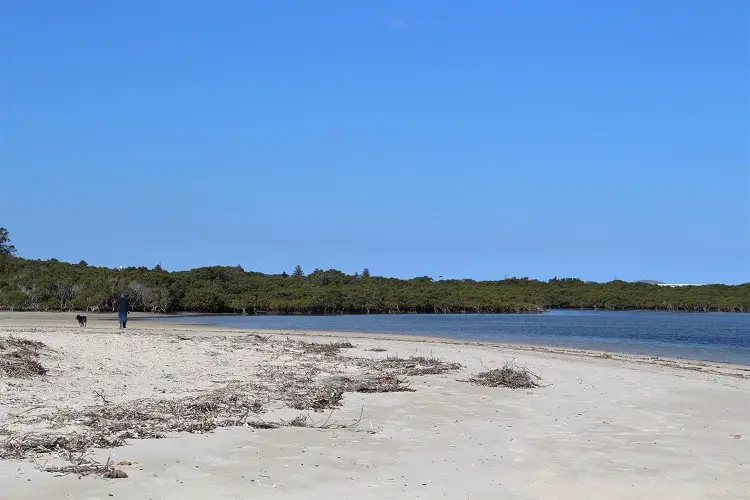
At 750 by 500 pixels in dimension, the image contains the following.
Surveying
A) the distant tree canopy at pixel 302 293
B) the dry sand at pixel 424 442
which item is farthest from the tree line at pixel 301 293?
the dry sand at pixel 424 442

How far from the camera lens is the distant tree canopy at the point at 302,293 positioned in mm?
63594

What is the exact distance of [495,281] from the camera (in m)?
149

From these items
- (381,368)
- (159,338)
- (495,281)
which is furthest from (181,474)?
(495,281)

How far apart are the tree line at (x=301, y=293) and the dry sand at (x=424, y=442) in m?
49.7

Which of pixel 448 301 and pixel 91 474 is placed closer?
pixel 91 474

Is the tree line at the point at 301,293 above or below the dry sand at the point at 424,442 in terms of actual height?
above

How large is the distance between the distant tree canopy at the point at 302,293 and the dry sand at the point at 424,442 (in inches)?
1959

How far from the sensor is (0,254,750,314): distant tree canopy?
63594mm

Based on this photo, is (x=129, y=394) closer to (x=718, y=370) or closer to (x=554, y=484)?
(x=554, y=484)

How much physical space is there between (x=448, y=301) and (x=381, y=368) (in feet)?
278

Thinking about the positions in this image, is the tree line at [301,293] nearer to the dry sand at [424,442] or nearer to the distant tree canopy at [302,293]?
the distant tree canopy at [302,293]

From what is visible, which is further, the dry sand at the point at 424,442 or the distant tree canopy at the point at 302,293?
the distant tree canopy at the point at 302,293

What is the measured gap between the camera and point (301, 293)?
91.5m

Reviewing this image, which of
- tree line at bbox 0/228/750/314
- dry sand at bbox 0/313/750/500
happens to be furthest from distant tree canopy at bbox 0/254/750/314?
dry sand at bbox 0/313/750/500
